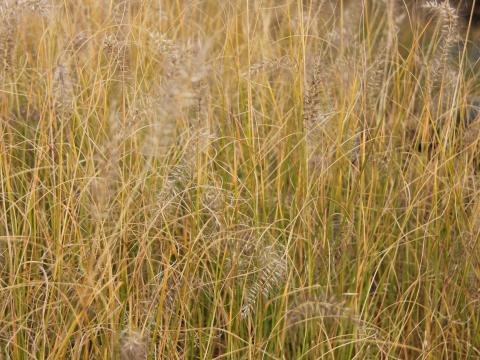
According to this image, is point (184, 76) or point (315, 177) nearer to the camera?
point (184, 76)

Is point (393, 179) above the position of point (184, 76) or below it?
below

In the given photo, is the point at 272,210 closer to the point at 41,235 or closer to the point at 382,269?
the point at 382,269

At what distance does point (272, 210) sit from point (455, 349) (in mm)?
645

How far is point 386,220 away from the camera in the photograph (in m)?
2.35

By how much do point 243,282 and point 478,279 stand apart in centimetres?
68

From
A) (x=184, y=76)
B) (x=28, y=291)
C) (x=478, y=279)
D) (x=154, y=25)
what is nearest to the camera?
(x=184, y=76)

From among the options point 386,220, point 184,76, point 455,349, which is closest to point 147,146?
point 184,76

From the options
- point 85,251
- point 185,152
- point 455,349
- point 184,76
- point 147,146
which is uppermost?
point 184,76

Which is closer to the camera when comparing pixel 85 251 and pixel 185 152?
pixel 85 251

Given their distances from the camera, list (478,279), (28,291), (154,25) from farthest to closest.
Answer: (154,25)
(478,279)
(28,291)

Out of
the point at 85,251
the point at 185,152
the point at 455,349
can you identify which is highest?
the point at 185,152

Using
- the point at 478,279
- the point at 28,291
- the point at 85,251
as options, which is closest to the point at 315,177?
the point at 478,279

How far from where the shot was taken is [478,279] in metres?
2.22

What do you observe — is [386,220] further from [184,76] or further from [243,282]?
[184,76]
